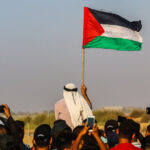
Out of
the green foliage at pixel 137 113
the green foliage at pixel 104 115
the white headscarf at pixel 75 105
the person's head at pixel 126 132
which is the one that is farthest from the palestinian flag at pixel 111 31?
the green foliage at pixel 137 113

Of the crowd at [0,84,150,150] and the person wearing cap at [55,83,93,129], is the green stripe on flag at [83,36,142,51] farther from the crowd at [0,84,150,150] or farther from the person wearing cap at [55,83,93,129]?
the crowd at [0,84,150,150]

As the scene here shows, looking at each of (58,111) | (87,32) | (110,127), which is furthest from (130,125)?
(87,32)

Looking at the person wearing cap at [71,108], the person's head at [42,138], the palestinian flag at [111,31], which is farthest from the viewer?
the palestinian flag at [111,31]

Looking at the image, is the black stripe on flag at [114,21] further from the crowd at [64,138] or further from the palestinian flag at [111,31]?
the crowd at [64,138]

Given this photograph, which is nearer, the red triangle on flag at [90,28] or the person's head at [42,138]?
the person's head at [42,138]

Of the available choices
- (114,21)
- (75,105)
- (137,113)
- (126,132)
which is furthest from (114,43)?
(137,113)

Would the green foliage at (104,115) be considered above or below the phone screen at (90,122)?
below

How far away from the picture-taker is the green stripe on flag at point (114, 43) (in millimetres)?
17891

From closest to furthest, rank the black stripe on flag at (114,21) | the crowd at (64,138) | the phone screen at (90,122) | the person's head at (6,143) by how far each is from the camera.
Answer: the person's head at (6,143) → the crowd at (64,138) → the phone screen at (90,122) → the black stripe on flag at (114,21)

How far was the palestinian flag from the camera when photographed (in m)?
17.9

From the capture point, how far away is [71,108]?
1352 centimetres

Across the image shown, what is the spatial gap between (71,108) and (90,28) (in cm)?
494

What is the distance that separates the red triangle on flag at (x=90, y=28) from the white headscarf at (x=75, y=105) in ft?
13.2

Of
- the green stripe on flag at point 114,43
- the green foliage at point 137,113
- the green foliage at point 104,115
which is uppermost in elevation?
the green stripe on flag at point 114,43
